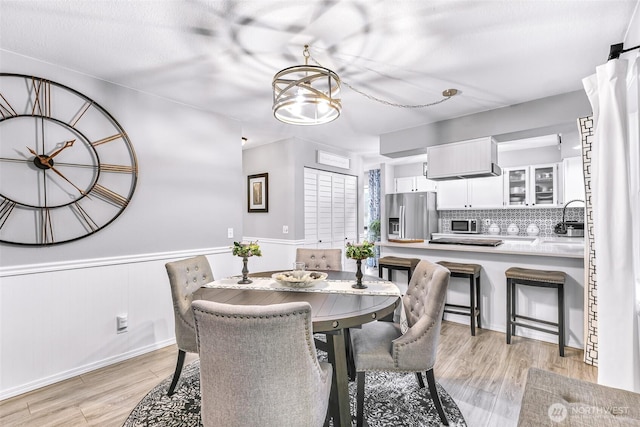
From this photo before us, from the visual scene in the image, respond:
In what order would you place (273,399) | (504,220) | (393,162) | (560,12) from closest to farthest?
(273,399) → (560,12) → (504,220) → (393,162)

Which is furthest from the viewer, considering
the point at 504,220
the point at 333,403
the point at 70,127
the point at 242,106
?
the point at 504,220

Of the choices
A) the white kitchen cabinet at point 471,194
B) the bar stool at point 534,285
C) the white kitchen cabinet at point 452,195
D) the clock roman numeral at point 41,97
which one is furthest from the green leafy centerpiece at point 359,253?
the white kitchen cabinet at point 452,195

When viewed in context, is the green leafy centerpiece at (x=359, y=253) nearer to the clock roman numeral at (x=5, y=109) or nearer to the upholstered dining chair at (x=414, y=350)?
the upholstered dining chair at (x=414, y=350)

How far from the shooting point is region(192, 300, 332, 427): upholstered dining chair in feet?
3.77

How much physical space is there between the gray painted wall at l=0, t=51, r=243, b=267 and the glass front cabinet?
4549 mm

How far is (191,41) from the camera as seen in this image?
208cm

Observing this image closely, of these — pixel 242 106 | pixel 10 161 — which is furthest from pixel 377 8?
pixel 10 161

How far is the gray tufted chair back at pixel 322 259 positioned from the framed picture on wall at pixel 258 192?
6.34 feet

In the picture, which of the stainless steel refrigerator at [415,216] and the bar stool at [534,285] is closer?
the bar stool at [534,285]

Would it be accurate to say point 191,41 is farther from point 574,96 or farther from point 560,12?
point 574,96

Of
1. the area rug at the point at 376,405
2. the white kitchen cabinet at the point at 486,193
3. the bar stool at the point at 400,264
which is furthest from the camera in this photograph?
the white kitchen cabinet at the point at 486,193

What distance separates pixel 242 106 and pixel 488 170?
9.34ft

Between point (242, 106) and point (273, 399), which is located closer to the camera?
point (273, 399)

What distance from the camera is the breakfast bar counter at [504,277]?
116 inches
